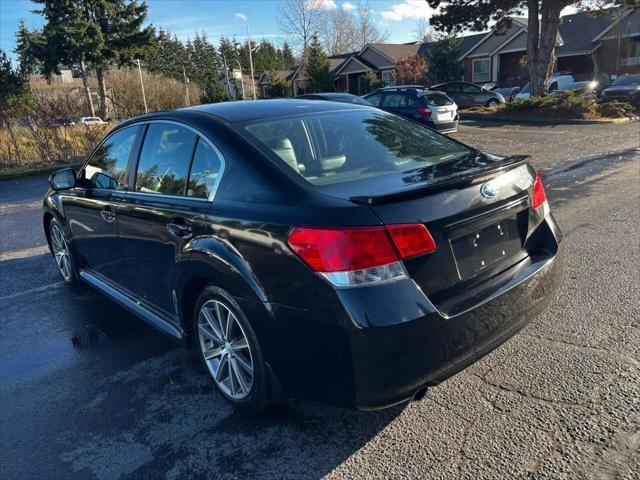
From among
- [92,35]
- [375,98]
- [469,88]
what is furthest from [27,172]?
[92,35]

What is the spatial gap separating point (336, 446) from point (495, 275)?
1.20 metres

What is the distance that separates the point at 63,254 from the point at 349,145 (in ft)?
11.6

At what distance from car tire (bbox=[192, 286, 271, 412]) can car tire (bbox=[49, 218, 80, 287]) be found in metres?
2.45

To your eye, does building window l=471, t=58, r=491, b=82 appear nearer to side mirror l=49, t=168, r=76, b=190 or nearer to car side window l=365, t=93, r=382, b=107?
car side window l=365, t=93, r=382, b=107

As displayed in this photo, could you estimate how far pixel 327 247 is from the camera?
2.23 metres

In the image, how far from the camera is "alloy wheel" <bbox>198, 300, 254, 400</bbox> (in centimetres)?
280

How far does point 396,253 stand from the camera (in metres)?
2.24

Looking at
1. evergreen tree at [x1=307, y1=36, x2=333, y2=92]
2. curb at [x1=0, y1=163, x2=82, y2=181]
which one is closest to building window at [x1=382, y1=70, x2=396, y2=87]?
evergreen tree at [x1=307, y1=36, x2=333, y2=92]

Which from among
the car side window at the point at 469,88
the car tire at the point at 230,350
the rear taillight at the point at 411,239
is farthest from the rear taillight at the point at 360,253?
the car side window at the point at 469,88

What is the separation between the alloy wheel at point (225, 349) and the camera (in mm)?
2797

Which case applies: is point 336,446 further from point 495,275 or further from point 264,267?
point 495,275

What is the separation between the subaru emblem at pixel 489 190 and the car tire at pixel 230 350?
53.7 inches

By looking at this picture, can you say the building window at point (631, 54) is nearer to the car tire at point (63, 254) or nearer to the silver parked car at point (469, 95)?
the silver parked car at point (469, 95)

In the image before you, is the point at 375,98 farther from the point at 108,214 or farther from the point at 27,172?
the point at 108,214
